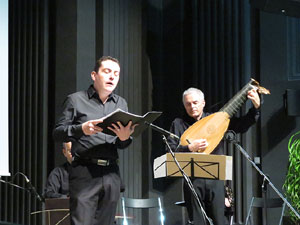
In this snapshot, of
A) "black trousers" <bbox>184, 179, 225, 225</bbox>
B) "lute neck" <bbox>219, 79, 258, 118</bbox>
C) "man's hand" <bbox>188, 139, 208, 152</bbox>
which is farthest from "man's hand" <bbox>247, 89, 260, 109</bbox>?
"black trousers" <bbox>184, 179, 225, 225</bbox>

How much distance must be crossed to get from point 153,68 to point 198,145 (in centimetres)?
264

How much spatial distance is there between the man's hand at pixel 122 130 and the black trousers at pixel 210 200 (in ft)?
5.07

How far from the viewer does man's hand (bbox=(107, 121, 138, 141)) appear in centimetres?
358

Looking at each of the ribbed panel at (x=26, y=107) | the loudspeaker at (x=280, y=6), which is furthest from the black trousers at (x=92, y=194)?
the loudspeaker at (x=280, y=6)

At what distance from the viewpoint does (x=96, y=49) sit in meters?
6.55

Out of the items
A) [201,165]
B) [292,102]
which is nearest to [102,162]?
[201,165]

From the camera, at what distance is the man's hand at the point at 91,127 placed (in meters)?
3.48

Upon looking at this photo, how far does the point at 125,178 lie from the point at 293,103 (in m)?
2.32

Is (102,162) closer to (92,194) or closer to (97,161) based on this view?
(97,161)

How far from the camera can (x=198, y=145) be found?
479cm

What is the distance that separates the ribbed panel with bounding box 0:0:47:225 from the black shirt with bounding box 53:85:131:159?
2.62m

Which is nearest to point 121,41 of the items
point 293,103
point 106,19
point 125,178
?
point 106,19

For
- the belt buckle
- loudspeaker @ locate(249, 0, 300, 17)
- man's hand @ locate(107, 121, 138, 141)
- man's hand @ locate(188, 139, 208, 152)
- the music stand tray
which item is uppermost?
loudspeaker @ locate(249, 0, 300, 17)

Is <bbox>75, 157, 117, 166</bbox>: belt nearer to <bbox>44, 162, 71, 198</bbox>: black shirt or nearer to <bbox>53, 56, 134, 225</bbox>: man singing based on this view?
<bbox>53, 56, 134, 225</bbox>: man singing
